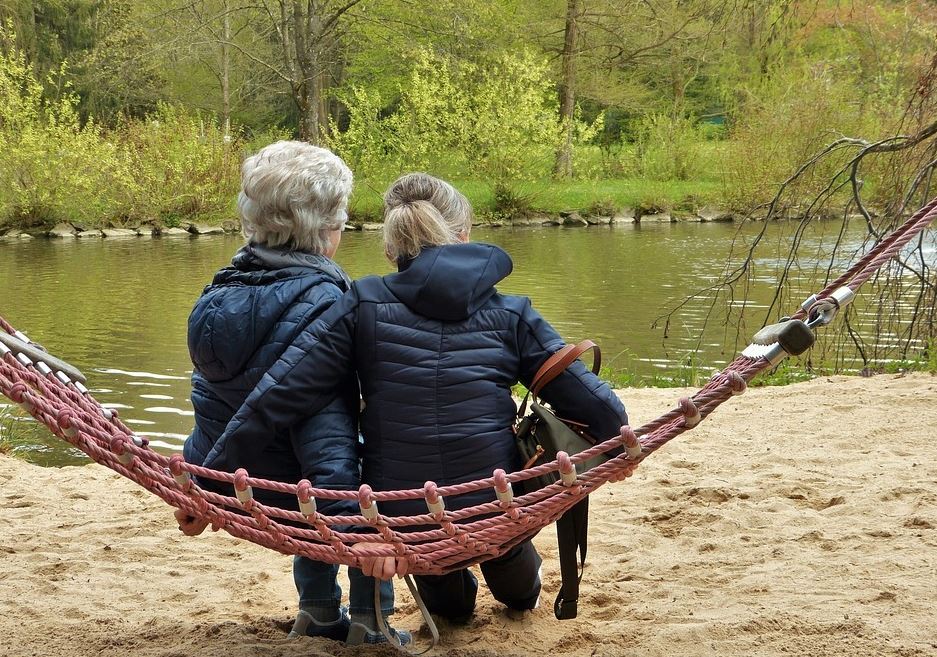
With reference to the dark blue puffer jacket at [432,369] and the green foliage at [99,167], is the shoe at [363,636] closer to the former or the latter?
the dark blue puffer jacket at [432,369]

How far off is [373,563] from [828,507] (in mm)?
2059

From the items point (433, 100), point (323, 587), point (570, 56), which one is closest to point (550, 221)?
point (433, 100)

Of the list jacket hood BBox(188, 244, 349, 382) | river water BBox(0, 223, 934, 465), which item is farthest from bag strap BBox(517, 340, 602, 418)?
river water BBox(0, 223, 934, 465)

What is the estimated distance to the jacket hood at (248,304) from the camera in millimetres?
2258

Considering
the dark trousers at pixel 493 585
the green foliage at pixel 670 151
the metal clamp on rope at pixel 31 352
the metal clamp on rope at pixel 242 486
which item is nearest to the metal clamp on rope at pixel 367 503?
the metal clamp on rope at pixel 242 486

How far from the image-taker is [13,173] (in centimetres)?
1791

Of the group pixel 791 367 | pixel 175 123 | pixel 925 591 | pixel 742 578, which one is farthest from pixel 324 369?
pixel 175 123

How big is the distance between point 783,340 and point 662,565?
1.33 metres

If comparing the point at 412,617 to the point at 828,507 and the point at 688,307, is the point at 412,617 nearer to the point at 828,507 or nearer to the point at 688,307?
the point at 828,507

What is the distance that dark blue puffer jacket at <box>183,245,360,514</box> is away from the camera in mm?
2244

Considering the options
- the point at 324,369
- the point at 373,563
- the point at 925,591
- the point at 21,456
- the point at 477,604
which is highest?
the point at 324,369

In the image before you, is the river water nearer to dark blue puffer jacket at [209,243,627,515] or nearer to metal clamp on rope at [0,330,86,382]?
metal clamp on rope at [0,330,86,382]

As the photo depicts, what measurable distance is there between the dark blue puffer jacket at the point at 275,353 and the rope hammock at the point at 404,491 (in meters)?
0.13

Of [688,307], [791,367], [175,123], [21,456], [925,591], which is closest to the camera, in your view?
[925,591]
